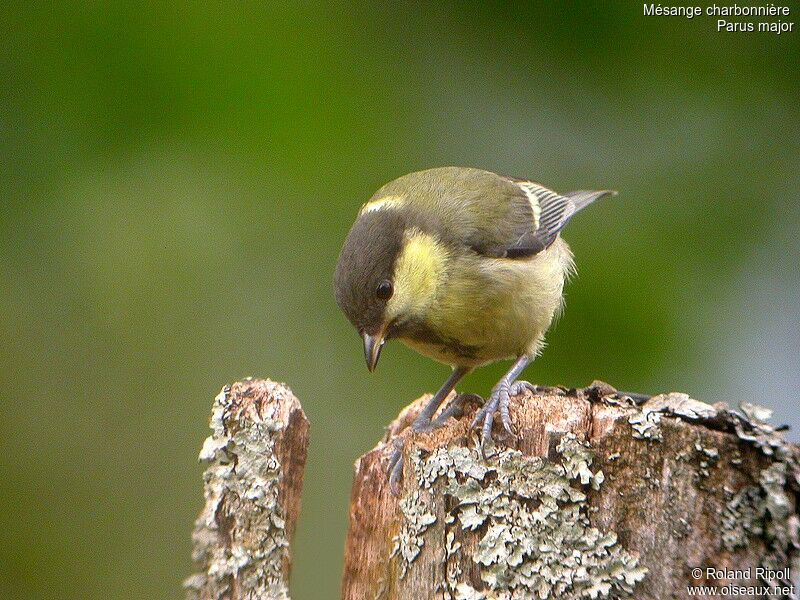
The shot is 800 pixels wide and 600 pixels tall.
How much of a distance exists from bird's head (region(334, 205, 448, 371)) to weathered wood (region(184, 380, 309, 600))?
74 cm

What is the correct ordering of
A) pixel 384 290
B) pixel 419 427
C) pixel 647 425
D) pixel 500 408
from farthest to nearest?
pixel 384 290 → pixel 419 427 → pixel 500 408 → pixel 647 425

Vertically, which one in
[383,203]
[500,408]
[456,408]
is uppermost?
[383,203]

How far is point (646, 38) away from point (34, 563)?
2667 millimetres

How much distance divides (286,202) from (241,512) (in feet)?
4.53

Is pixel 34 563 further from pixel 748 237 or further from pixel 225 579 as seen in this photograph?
pixel 748 237

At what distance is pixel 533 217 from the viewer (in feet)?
11.2

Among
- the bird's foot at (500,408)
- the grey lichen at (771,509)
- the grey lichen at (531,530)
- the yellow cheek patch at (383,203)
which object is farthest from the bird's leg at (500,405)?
the yellow cheek patch at (383,203)

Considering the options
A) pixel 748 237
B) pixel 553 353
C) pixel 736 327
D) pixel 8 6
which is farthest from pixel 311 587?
pixel 8 6

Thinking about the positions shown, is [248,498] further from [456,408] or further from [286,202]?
[286,202]

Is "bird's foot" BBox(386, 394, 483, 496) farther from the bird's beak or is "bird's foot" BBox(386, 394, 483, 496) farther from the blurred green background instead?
the blurred green background

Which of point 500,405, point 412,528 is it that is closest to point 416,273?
point 500,405

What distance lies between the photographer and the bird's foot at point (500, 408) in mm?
2070

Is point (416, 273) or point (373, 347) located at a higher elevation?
point (416, 273)

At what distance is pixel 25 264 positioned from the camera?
9.77 ft
